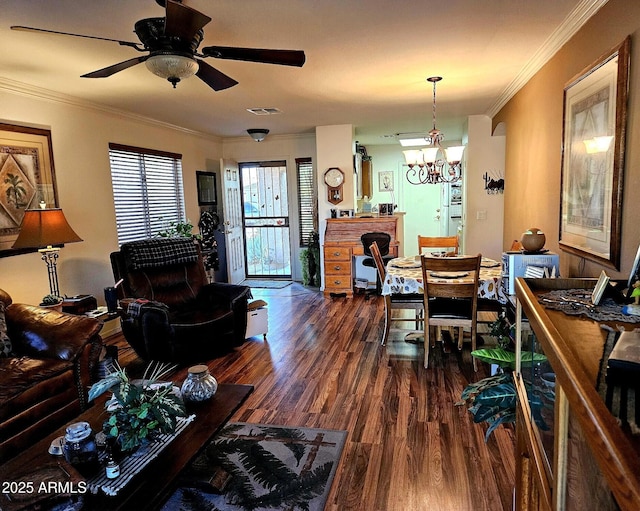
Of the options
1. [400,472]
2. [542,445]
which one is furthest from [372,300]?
[542,445]

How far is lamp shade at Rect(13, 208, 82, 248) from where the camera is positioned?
3.20 meters

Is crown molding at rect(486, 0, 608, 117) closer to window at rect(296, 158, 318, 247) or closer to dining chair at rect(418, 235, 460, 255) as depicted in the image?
dining chair at rect(418, 235, 460, 255)

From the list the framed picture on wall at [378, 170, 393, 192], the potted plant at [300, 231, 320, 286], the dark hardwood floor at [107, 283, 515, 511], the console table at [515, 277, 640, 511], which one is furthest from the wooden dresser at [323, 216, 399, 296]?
the console table at [515, 277, 640, 511]

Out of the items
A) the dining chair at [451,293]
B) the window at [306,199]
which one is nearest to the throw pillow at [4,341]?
the dining chair at [451,293]

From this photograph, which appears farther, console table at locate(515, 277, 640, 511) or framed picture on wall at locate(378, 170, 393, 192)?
framed picture on wall at locate(378, 170, 393, 192)

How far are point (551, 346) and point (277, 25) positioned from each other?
7.66ft

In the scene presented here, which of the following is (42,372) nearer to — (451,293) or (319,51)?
(319,51)

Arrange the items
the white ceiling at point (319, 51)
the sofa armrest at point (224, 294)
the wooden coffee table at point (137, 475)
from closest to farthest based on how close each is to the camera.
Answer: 1. the wooden coffee table at point (137, 475)
2. the white ceiling at point (319, 51)
3. the sofa armrest at point (224, 294)

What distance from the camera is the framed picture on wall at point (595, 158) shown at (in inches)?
81.0

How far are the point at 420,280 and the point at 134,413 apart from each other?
8.31 feet

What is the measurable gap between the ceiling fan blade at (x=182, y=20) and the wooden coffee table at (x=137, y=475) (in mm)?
1792

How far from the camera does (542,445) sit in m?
1.11

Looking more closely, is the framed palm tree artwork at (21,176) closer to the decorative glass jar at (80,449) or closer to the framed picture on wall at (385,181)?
the decorative glass jar at (80,449)

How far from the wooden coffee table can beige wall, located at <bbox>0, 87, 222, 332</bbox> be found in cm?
233
